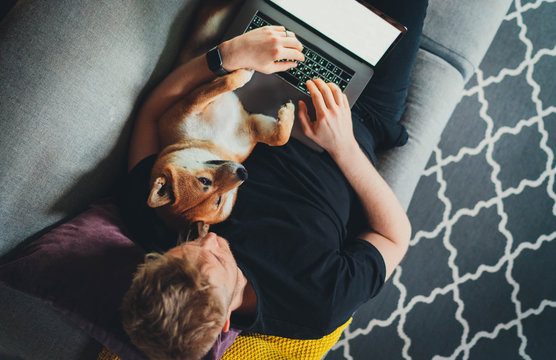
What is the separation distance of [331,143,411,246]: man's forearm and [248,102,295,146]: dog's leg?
20cm

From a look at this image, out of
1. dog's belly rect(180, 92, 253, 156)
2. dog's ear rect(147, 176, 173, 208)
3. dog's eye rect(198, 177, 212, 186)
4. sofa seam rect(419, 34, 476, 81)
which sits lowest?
dog's ear rect(147, 176, 173, 208)

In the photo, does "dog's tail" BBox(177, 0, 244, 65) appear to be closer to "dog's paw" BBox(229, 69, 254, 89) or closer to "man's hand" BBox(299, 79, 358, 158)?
"dog's paw" BBox(229, 69, 254, 89)

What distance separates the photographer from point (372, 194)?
46.6 inches

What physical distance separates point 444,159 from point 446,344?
102 centimetres

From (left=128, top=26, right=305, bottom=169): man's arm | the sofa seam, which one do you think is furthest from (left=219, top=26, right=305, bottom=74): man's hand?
the sofa seam

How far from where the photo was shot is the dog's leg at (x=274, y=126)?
109cm

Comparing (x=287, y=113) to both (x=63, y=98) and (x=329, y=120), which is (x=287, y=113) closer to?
(x=329, y=120)

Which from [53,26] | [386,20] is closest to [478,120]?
[386,20]

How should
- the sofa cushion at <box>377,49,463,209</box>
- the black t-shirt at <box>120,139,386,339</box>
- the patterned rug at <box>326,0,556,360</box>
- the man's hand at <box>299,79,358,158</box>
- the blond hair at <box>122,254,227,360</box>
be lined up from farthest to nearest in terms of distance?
the patterned rug at <box>326,0,556,360</box> < the sofa cushion at <box>377,49,463,209</box> < the man's hand at <box>299,79,358,158</box> < the black t-shirt at <box>120,139,386,339</box> < the blond hair at <box>122,254,227,360</box>

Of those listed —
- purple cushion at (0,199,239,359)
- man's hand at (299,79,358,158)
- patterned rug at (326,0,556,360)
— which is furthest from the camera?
patterned rug at (326,0,556,360)

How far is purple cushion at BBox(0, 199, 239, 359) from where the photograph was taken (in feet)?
2.89

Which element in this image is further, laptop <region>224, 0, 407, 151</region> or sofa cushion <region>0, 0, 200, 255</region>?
laptop <region>224, 0, 407, 151</region>

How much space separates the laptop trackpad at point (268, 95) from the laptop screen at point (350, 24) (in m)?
0.22

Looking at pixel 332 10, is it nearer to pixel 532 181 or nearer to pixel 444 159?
pixel 444 159
